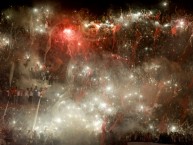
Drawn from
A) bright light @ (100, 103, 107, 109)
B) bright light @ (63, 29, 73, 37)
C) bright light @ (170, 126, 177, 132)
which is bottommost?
bright light @ (170, 126, 177, 132)

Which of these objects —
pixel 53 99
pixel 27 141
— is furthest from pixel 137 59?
pixel 27 141

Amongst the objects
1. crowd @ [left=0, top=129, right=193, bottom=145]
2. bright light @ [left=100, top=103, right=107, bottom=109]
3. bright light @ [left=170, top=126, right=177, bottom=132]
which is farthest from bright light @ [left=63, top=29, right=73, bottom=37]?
bright light @ [left=170, top=126, right=177, bottom=132]

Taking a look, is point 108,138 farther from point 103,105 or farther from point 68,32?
point 68,32

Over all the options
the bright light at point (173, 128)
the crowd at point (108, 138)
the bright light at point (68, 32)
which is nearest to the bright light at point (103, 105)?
the crowd at point (108, 138)

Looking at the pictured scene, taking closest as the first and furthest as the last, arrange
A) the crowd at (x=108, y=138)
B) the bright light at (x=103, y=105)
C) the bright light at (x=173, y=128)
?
the crowd at (x=108, y=138)
the bright light at (x=173, y=128)
the bright light at (x=103, y=105)

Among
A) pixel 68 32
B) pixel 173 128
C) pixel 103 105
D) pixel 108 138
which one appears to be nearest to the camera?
pixel 108 138

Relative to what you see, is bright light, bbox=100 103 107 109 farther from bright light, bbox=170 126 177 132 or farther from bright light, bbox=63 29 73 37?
bright light, bbox=63 29 73 37

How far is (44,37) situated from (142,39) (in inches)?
303

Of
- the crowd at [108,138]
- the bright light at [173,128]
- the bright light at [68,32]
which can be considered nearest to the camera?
the crowd at [108,138]

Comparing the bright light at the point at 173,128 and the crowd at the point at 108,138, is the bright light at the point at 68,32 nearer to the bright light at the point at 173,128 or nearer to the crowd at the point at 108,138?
the crowd at the point at 108,138

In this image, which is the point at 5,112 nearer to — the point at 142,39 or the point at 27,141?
the point at 27,141

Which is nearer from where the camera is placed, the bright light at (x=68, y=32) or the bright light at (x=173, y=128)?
the bright light at (x=173, y=128)

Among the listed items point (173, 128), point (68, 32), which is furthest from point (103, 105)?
point (68, 32)

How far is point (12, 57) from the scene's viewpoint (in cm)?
1928
